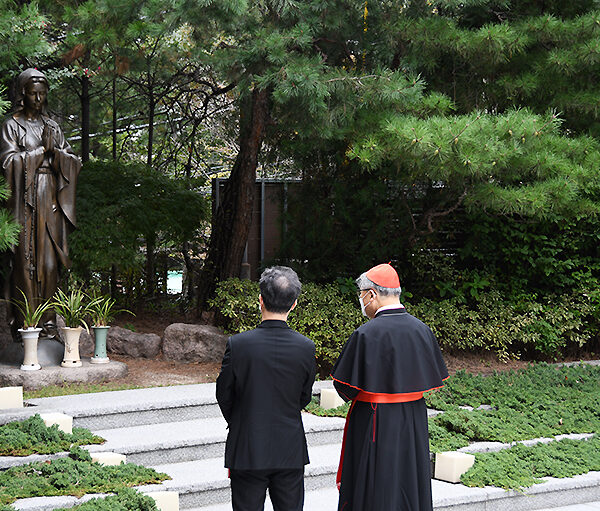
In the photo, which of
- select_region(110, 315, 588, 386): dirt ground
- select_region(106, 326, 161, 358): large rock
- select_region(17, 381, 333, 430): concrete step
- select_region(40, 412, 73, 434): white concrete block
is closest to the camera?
select_region(40, 412, 73, 434): white concrete block

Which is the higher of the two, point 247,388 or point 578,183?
point 578,183

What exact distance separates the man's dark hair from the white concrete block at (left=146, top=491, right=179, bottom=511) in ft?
5.72

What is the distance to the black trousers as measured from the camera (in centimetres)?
357

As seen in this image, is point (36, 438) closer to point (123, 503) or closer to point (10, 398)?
point (10, 398)

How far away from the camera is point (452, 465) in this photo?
5562 mm

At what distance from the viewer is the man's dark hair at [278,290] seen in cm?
357

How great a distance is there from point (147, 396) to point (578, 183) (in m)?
4.33

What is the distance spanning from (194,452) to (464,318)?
4.64 metres

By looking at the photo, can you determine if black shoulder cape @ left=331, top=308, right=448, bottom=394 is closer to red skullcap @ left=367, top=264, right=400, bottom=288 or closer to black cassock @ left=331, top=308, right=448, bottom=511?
black cassock @ left=331, top=308, right=448, bottom=511

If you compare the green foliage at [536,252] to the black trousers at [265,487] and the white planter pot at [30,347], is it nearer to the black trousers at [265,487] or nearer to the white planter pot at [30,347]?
the white planter pot at [30,347]

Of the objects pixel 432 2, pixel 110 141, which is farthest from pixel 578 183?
pixel 110 141

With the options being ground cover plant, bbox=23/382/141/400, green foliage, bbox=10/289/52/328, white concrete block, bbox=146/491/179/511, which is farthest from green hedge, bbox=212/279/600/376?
white concrete block, bbox=146/491/179/511

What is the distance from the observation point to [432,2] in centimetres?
741

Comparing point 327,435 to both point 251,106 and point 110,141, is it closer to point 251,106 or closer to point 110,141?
point 251,106
